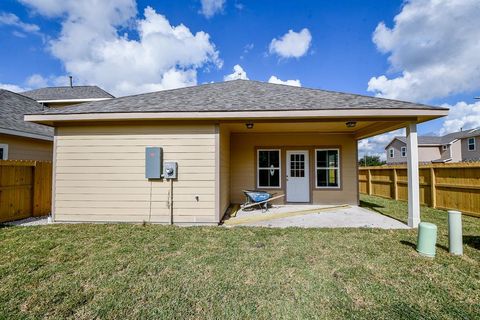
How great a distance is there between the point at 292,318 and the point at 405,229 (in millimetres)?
4341

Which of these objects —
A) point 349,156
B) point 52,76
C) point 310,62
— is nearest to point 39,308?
point 349,156

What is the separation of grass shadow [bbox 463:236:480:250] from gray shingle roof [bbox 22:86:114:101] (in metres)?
16.1

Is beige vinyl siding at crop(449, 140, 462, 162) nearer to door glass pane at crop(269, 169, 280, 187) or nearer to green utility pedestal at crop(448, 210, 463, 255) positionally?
door glass pane at crop(269, 169, 280, 187)

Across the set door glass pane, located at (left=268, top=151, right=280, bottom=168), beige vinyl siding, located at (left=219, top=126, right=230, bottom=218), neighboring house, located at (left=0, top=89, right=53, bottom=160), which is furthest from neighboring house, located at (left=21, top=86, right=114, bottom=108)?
door glass pane, located at (left=268, top=151, right=280, bottom=168)

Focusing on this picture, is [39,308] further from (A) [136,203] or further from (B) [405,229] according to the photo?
(B) [405,229]

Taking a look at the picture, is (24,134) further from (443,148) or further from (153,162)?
(443,148)

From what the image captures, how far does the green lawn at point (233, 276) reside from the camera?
222 cm

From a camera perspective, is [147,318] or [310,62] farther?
[310,62]

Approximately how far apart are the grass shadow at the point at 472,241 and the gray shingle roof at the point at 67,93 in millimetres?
16116

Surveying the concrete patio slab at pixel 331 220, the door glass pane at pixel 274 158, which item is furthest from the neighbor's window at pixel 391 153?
the door glass pane at pixel 274 158

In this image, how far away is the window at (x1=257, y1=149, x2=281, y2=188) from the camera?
830 cm

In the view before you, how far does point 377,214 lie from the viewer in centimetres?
657

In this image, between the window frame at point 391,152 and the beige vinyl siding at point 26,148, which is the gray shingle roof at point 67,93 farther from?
the window frame at point 391,152

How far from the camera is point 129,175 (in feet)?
18.2
